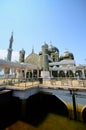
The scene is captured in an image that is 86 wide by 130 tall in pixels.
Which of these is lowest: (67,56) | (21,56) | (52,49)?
(21,56)

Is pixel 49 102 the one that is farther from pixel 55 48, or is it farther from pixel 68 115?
pixel 55 48

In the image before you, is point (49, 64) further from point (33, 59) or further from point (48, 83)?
point (48, 83)

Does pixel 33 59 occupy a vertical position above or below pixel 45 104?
above

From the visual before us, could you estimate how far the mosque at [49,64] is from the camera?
27250 millimetres

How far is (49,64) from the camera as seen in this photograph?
1241 inches

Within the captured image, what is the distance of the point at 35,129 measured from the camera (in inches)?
351

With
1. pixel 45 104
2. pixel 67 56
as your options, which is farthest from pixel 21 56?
pixel 45 104

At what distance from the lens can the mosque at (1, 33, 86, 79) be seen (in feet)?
89.4

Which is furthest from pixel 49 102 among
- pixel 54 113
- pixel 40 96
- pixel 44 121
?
pixel 44 121

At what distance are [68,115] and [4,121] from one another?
7.12 m

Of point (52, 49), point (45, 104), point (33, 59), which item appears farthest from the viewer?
point (52, 49)

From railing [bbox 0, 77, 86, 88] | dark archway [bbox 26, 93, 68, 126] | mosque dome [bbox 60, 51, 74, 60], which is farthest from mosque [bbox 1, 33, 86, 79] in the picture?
dark archway [bbox 26, 93, 68, 126]

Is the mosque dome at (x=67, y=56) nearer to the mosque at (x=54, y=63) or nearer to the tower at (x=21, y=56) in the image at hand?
the mosque at (x=54, y=63)

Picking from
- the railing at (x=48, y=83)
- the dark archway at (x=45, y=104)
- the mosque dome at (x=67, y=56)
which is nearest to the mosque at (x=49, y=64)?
the mosque dome at (x=67, y=56)
